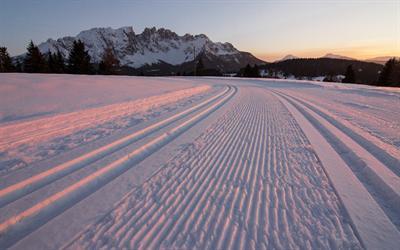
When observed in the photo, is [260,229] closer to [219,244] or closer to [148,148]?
[219,244]

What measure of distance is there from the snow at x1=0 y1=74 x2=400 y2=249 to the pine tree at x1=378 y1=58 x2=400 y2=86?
5353 cm

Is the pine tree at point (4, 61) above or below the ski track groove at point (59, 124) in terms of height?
above

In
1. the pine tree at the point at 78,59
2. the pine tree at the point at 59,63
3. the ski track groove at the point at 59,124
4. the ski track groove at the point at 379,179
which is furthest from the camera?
the pine tree at the point at 59,63

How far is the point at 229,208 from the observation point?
9.30 feet

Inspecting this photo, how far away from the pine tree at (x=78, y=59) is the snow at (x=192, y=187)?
4256 centimetres

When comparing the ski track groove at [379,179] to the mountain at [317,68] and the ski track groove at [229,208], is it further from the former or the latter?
the mountain at [317,68]

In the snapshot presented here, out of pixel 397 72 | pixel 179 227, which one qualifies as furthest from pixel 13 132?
pixel 397 72

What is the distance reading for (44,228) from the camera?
2.39m

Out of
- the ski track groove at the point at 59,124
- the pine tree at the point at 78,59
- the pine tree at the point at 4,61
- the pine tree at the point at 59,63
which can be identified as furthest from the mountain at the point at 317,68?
the ski track groove at the point at 59,124

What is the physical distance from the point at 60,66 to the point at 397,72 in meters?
72.3

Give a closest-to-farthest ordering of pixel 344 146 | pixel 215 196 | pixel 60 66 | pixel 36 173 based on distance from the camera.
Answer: pixel 215 196 < pixel 36 173 < pixel 344 146 < pixel 60 66

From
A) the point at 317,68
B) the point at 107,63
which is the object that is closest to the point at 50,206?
the point at 107,63

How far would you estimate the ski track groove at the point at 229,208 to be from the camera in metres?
2.32

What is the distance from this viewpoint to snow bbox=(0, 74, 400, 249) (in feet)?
7.77
